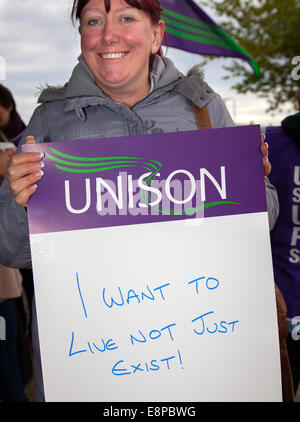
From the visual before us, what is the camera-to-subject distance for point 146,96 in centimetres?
150

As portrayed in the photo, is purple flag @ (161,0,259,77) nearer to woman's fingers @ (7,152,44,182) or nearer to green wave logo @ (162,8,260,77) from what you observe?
green wave logo @ (162,8,260,77)

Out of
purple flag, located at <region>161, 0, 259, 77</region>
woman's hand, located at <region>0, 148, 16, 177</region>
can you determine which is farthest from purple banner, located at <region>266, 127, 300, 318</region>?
woman's hand, located at <region>0, 148, 16, 177</region>

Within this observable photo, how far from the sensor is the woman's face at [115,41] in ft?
4.56

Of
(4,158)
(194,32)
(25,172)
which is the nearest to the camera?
(25,172)

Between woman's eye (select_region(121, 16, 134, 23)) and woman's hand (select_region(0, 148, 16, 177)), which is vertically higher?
woman's eye (select_region(121, 16, 134, 23))

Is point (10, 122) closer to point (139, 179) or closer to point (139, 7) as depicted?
point (139, 7)

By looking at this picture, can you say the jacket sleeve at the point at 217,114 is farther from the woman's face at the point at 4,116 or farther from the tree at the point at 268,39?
the tree at the point at 268,39

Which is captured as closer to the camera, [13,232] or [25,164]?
[25,164]

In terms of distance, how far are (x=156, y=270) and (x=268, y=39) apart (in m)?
7.44

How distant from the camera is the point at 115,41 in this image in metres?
1.39

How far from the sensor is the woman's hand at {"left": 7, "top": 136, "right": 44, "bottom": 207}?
→ 1.23 m

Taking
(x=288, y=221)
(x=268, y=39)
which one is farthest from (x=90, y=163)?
(x=268, y=39)
